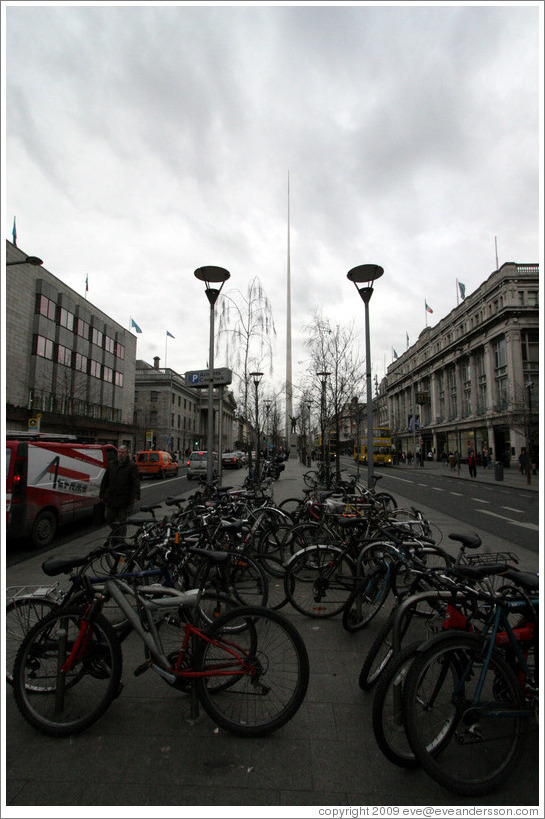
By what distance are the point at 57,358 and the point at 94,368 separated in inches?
305

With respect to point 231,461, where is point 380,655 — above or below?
above

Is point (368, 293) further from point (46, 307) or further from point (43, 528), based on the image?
point (46, 307)

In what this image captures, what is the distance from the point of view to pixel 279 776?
2.27 m

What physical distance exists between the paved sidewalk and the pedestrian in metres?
4.52

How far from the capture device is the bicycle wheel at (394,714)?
2.31m

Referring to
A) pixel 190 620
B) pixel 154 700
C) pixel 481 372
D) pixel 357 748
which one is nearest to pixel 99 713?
pixel 154 700

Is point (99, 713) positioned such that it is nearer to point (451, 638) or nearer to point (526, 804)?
point (451, 638)

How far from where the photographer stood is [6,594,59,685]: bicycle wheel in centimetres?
297

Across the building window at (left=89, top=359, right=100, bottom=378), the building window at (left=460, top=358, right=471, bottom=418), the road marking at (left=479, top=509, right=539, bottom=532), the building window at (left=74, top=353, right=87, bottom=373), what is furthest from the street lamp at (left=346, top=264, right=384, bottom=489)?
the building window at (left=460, top=358, right=471, bottom=418)

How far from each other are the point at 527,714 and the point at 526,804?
0.38m

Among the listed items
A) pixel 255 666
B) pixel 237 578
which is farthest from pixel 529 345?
pixel 255 666

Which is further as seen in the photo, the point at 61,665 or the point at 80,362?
the point at 80,362

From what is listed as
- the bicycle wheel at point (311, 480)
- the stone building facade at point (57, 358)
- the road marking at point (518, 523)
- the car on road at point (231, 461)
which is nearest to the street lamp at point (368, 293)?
the bicycle wheel at point (311, 480)

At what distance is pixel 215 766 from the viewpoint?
234 centimetres
